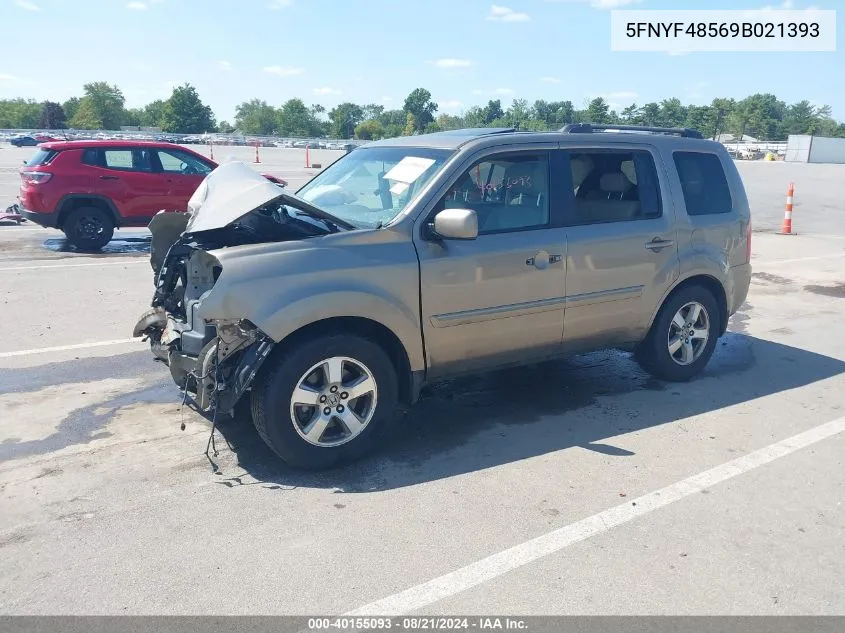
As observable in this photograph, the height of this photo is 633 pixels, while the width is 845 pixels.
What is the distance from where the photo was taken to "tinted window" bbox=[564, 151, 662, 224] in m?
5.14

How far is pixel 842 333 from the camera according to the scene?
7602 mm

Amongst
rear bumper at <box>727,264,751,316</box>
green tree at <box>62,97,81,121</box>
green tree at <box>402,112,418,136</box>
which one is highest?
green tree at <box>62,97,81,121</box>

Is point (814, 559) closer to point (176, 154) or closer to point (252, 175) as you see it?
point (252, 175)

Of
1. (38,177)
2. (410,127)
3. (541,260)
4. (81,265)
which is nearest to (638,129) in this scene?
(541,260)

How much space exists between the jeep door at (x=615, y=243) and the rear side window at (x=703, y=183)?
0.85 feet

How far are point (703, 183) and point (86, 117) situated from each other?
130 metres

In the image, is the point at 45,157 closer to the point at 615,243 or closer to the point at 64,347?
the point at 64,347

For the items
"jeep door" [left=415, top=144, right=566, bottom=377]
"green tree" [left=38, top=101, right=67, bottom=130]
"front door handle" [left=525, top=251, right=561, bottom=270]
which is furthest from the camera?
"green tree" [left=38, top=101, right=67, bottom=130]

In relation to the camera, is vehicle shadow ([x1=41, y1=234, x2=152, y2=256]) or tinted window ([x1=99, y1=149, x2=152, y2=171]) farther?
tinted window ([x1=99, y1=149, x2=152, y2=171])

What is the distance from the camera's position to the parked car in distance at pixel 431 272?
404cm

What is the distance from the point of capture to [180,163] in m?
12.9

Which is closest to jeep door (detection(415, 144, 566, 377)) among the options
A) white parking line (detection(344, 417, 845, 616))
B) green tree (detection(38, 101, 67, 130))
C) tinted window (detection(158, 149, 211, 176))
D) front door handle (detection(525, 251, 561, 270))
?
front door handle (detection(525, 251, 561, 270))

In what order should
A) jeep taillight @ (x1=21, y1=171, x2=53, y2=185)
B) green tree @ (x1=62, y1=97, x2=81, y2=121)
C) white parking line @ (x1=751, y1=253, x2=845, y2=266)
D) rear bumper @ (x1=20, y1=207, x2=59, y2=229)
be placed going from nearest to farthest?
jeep taillight @ (x1=21, y1=171, x2=53, y2=185) < rear bumper @ (x1=20, y1=207, x2=59, y2=229) < white parking line @ (x1=751, y1=253, x2=845, y2=266) < green tree @ (x1=62, y1=97, x2=81, y2=121)

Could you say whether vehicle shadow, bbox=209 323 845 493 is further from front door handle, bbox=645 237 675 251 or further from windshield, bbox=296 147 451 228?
windshield, bbox=296 147 451 228
